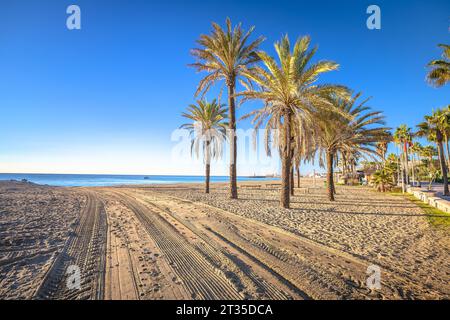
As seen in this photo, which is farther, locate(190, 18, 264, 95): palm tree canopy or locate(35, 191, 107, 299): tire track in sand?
locate(190, 18, 264, 95): palm tree canopy

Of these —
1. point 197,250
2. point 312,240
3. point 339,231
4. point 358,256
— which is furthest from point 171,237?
point 339,231

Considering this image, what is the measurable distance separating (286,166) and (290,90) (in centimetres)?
433

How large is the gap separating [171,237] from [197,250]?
1.36 metres

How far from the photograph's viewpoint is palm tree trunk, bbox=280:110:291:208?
38.2 feet

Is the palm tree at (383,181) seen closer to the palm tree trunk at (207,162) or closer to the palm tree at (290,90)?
the palm tree at (290,90)

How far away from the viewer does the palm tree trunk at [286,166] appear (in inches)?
459

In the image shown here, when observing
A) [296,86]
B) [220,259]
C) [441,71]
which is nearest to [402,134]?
[441,71]

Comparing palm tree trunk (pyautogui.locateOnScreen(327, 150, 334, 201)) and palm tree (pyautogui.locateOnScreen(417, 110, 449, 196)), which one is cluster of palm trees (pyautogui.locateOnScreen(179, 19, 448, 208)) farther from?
palm tree (pyautogui.locateOnScreen(417, 110, 449, 196))

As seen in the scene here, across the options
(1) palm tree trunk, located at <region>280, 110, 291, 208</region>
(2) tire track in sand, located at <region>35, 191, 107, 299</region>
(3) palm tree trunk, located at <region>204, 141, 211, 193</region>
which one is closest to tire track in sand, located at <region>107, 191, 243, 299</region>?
(2) tire track in sand, located at <region>35, 191, 107, 299</region>

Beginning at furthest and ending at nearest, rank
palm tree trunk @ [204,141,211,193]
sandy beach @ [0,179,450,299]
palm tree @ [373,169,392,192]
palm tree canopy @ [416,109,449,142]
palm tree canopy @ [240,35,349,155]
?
palm tree @ [373,169,392,192], palm tree trunk @ [204,141,211,193], palm tree canopy @ [416,109,449,142], palm tree canopy @ [240,35,349,155], sandy beach @ [0,179,450,299]

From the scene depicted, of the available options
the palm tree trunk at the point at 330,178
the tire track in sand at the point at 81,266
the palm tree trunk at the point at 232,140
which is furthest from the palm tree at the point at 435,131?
the tire track in sand at the point at 81,266

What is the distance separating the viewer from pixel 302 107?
12000 millimetres
